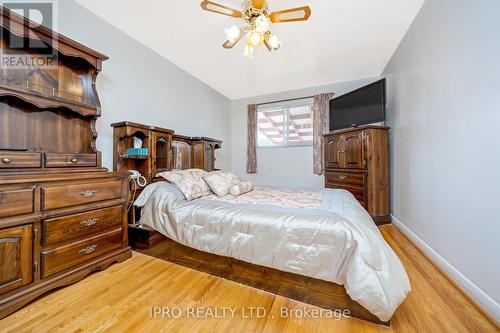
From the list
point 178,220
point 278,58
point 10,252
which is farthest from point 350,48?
point 10,252

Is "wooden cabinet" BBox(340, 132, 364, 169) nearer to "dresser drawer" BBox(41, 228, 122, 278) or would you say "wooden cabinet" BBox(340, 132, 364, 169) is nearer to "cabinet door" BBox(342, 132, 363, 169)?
"cabinet door" BBox(342, 132, 363, 169)

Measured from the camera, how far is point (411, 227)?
2.39 m

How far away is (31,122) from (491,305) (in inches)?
139

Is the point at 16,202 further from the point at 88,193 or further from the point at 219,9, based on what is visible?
the point at 219,9

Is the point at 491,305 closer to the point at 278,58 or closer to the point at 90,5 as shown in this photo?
the point at 278,58

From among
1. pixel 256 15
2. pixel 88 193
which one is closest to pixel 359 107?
pixel 256 15

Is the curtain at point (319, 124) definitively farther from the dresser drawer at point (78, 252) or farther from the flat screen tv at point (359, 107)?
the dresser drawer at point (78, 252)

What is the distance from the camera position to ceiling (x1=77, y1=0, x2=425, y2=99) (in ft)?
6.75

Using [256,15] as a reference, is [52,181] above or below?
below

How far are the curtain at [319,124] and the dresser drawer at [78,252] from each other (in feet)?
11.6

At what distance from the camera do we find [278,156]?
4582 mm

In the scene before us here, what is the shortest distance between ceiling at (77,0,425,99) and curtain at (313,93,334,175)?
0.36 metres

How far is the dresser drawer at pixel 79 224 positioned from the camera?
1.37 meters

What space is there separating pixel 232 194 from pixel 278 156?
2.66 metres
